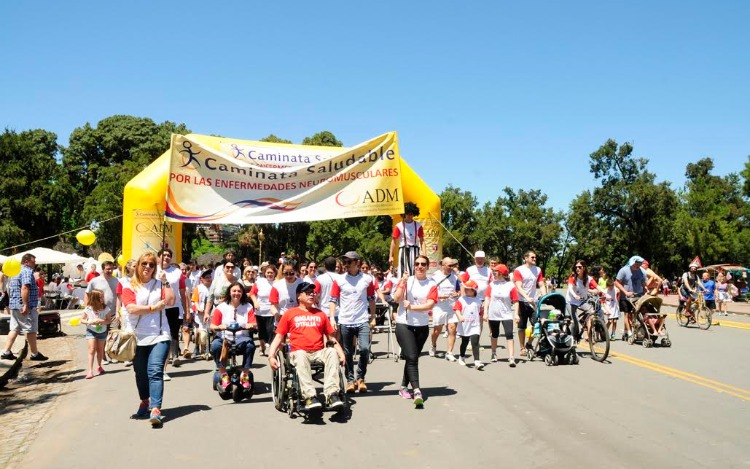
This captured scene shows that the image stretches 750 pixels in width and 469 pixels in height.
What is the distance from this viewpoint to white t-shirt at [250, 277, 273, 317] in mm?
11000

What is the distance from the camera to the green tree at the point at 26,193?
47.1 m

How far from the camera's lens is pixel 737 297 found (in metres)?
42.9

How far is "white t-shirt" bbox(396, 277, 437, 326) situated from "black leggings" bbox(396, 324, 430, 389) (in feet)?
0.26

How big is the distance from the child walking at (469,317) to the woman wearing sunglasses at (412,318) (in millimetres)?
2664

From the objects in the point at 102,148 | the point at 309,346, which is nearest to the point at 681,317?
the point at 309,346

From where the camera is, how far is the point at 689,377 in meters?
9.58

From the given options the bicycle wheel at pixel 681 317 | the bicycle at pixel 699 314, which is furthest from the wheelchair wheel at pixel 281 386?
the bicycle wheel at pixel 681 317

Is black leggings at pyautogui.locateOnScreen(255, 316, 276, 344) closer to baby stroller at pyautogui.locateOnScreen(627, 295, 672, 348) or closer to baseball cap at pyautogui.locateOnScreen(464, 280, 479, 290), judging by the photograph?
baseball cap at pyautogui.locateOnScreen(464, 280, 479, 290)

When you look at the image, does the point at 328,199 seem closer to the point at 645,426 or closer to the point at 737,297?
the point at 645,426

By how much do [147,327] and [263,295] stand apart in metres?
3.85

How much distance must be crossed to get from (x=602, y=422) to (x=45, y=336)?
15808mm

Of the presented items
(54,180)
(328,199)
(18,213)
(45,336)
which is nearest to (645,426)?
(328,199)

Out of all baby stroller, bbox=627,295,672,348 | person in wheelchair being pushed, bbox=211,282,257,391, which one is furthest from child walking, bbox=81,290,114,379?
baby stroller, bbox=627,295,672,348

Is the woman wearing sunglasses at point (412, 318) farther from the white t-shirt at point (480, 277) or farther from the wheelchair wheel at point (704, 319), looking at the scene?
→ the wheelchair wheel at point (704, 319)
